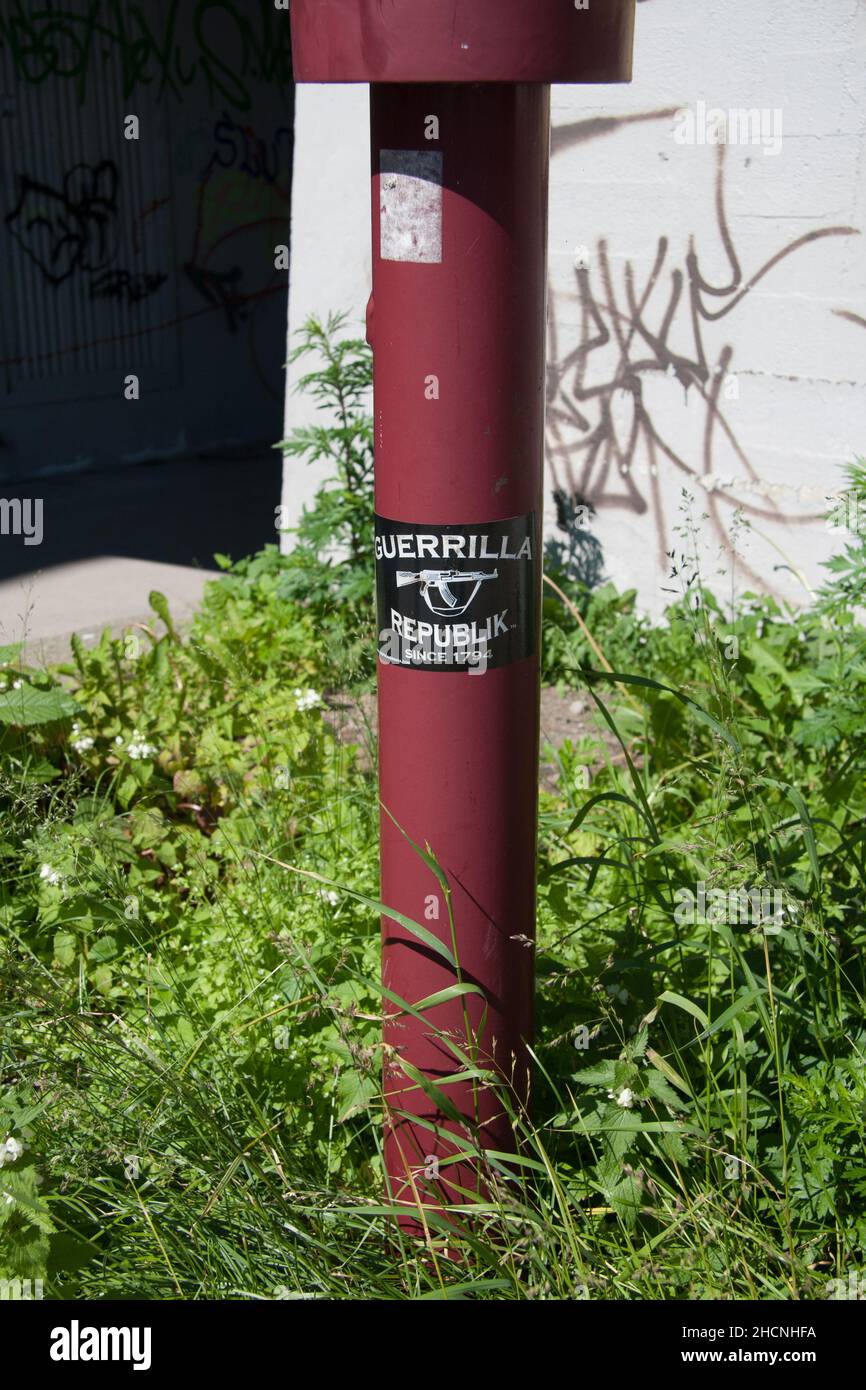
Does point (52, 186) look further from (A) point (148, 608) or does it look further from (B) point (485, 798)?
(B) point (485, 798)

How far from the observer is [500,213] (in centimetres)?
169

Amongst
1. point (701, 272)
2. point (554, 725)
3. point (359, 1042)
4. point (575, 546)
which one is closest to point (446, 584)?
point (359, 1042)

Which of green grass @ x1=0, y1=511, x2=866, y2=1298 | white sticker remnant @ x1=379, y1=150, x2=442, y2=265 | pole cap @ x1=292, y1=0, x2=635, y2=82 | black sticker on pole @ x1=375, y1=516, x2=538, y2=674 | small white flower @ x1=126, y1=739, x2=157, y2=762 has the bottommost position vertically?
green grass @ x1=0, y1=511, x2=866, y2=1298

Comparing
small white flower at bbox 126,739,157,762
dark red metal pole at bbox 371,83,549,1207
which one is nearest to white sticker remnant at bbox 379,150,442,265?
dark red metal pole at bbox 371,83,549,1207

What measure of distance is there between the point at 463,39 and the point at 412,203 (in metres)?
0.21

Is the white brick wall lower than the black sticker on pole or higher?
higher

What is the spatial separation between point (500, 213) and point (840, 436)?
295 cm

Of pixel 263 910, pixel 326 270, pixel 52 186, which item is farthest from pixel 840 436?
pixel 52 186

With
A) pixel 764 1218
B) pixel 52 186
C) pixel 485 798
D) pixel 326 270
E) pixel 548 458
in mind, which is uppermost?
pixel 52 186

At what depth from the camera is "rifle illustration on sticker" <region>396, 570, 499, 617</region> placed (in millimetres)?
1789

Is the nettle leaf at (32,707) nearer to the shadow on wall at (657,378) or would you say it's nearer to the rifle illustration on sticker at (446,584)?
the rifle illustration on sticker at (446,584)

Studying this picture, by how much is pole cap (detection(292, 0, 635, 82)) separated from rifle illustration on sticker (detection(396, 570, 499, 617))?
0.63 meters

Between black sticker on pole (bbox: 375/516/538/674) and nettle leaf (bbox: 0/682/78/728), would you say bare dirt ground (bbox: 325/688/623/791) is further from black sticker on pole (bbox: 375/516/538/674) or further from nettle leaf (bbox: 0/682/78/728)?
black sticker on pole (bbox: 375/516/538/674)

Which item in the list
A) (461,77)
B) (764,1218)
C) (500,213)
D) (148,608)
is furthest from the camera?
(148,608)
